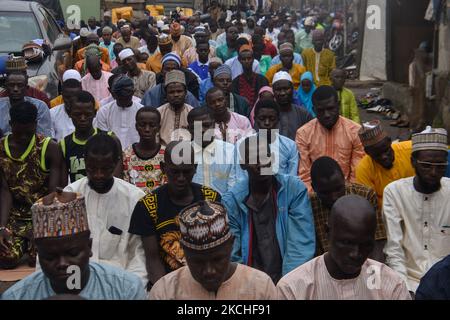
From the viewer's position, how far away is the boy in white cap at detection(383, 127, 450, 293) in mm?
4961

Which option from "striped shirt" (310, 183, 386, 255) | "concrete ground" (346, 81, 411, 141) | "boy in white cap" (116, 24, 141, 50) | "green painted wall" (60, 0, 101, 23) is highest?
"green painted wall" (60, 0, 101, 23)

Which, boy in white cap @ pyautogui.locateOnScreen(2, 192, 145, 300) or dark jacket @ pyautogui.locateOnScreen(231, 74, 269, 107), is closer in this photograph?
boy in white cap @ pyautogui.locateOnScreen(2, 192, 145, 300)

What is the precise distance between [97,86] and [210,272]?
675 centimetres

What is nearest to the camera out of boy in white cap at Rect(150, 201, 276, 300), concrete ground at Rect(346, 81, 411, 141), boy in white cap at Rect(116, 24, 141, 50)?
boy in white cap at Rect(150, 201, 276, 300)

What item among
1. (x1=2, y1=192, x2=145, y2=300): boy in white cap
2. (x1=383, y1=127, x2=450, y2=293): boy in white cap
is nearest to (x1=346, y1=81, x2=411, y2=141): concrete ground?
(x1=383, y1=127, x2=450, y2=293): boy in white cap

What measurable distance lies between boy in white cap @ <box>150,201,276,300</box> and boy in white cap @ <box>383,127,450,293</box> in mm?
1589

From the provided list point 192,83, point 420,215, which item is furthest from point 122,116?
point 420,215

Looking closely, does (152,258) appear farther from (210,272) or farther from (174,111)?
(174,111)

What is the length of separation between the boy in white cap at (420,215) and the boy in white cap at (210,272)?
159 centimetres

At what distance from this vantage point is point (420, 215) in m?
5.03

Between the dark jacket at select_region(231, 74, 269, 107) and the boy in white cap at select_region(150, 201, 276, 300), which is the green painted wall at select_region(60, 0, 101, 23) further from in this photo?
the boy in white cap at select_region(150, 201, 276, 300)

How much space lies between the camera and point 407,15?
48.3 ft

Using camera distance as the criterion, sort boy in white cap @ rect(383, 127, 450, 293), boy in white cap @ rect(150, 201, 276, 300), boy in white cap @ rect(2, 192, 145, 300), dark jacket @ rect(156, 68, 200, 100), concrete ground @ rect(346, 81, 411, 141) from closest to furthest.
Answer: boy in white cap @ rect(2, 192, 145, 300), boy in white cap @ rect(150, 201, 276, 300), boy in white cap @ rect(383, 127, 450, 293), dark jacket @ rect(156, 68, 200, 100), concrete ground @ rect(346, 81, 411, 141)
